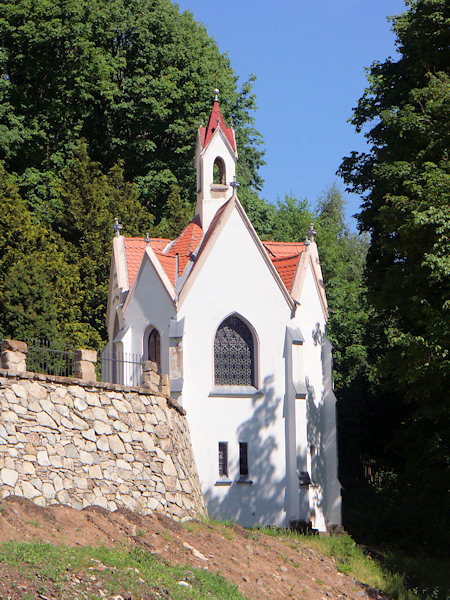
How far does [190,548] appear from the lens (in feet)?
63.0

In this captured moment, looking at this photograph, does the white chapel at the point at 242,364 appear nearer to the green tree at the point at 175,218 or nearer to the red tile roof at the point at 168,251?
the red tile roof at the point at 168,251

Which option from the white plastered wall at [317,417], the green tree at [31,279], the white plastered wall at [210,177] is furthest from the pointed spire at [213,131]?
the green tree at [31,279]

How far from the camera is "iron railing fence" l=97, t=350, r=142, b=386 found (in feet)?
83.5

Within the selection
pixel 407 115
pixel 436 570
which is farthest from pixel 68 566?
pixel 407 115

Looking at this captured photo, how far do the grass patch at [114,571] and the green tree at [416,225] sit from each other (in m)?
7.90

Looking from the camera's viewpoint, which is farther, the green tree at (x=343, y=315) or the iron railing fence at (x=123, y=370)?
the green tree at (x=343, y=315)

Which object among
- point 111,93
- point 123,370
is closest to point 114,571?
point 123,370

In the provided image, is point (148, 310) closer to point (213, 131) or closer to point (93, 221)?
point (213, 131)

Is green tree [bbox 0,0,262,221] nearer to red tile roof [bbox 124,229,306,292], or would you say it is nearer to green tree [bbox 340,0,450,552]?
red tile roof [bbox 124,229,306,292]

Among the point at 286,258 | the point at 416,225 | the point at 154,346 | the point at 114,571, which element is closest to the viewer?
the point at 114,571

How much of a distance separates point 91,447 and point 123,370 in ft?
18.4

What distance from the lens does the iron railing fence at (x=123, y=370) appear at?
25.4m

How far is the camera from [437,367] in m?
22.3

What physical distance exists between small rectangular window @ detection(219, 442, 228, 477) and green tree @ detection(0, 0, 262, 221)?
17.4 m
